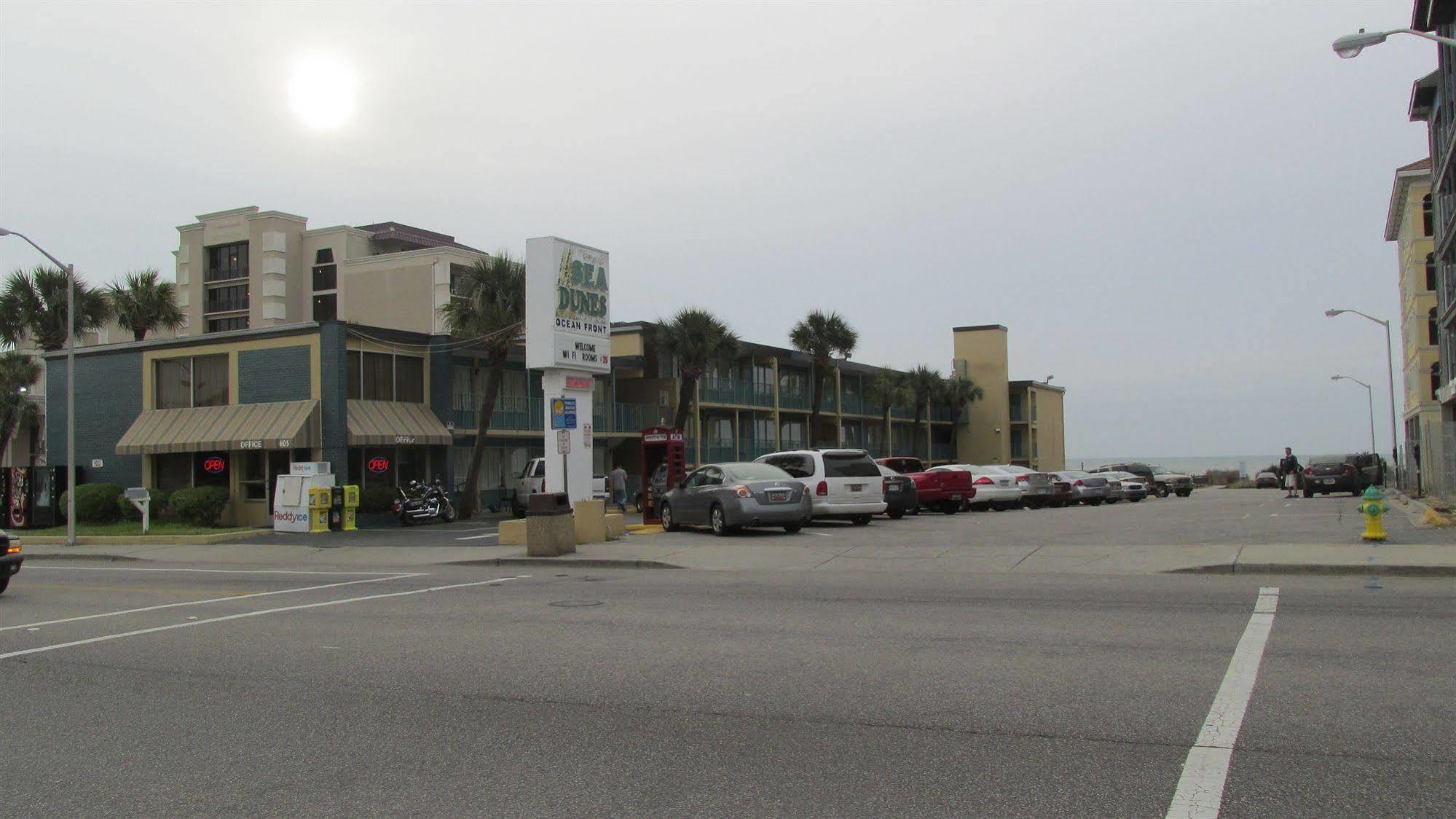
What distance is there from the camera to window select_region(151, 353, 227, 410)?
32.1m

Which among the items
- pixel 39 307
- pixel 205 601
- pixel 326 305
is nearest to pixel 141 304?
pixel 39 307

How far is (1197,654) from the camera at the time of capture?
26.0ft

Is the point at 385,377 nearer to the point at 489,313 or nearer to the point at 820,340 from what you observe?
the point at 489,313

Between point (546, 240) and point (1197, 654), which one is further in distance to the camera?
point (546, 240)

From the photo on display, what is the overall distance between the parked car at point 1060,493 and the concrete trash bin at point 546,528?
68.8 feet

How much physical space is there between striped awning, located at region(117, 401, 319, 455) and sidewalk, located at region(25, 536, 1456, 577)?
6.61 meters

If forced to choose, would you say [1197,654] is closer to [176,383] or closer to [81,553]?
[81,553]

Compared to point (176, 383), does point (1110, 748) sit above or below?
below

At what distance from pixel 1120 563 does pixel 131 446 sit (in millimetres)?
28375

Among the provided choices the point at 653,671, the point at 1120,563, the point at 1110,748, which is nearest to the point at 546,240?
the point at 1120,563

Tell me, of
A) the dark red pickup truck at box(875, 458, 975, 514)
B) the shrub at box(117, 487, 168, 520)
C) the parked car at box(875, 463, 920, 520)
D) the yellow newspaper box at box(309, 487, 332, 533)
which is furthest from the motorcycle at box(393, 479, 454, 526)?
the parked car at box(875, 463, 920, 520)

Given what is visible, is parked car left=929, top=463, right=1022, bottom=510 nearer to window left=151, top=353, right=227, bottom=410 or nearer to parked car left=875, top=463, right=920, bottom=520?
parked car left=875, top=463, right=920, bottom=520

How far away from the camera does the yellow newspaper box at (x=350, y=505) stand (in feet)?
91.7

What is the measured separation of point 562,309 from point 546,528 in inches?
204
